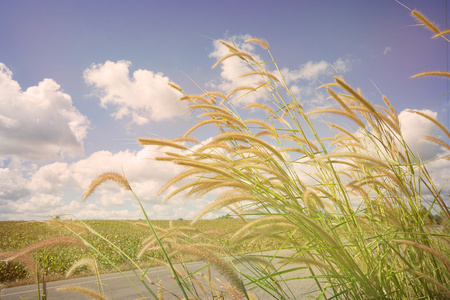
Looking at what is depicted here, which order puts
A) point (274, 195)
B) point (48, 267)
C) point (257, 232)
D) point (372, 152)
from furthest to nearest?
1. point (48, 267)
2. point (372, 152)
3. point (274, 195)
4. point (257, 232)

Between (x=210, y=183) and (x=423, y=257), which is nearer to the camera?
(x=210, y=183)

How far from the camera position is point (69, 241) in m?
1.42

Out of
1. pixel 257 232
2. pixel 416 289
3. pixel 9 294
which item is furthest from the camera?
pixel 9 294

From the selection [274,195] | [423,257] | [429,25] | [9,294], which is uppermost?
[429,25]

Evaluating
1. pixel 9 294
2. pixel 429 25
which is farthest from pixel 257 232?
pixel 9 294

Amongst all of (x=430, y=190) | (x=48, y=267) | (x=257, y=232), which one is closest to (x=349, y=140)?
(x=430, y=190)

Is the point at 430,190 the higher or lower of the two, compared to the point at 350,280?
higher

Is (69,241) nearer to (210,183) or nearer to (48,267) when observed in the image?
(210,183)

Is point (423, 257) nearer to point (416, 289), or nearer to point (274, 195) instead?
point (416, 289)

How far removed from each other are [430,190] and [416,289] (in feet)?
2.27

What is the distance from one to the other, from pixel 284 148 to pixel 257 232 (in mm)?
831

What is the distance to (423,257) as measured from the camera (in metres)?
1.81

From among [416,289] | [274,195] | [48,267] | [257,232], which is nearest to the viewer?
[257,232]

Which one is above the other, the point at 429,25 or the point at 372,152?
the point at 429,25
